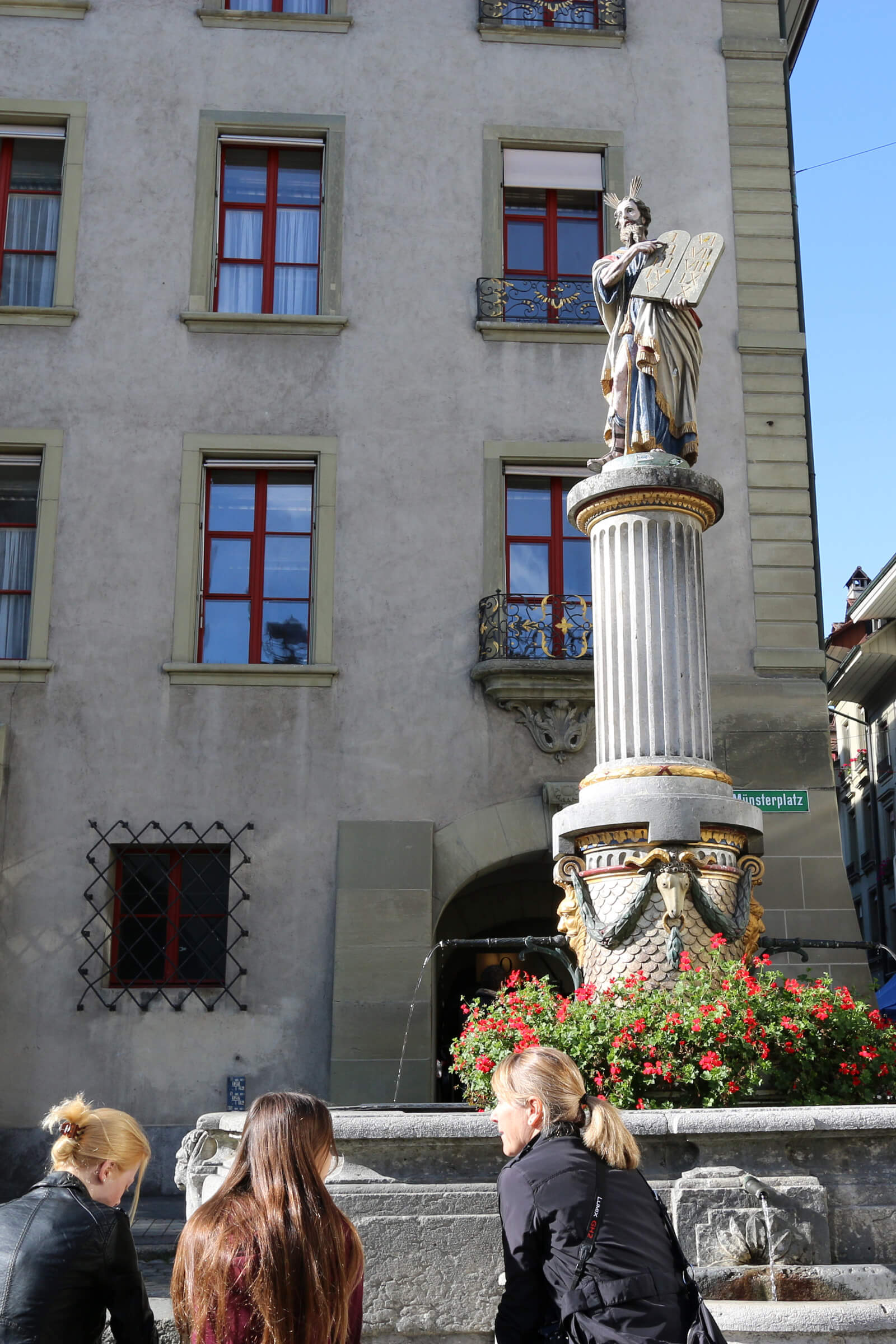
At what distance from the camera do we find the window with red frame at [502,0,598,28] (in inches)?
653

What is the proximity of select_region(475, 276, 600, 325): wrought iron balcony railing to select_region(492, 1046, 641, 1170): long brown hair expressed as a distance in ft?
41.3

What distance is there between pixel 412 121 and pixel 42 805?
28.1 feet

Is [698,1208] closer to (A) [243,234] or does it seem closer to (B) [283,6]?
(A) [243,234]

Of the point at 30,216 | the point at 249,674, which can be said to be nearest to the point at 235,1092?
the point at 249,674

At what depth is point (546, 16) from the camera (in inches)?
A: 654

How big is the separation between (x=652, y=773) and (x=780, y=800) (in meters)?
6.66

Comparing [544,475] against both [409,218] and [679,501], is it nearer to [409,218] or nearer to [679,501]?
[409,218]

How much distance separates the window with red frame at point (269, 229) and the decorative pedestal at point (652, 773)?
7.85 metres

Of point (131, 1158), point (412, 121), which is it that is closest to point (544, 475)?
point (412, 121)

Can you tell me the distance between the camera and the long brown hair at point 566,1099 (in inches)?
149

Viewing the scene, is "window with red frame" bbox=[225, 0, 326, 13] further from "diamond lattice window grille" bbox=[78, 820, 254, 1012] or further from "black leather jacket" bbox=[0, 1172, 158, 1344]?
"black leather jacket" bbox=[0, 1172, 158, 1344]

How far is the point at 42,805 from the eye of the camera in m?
14.1

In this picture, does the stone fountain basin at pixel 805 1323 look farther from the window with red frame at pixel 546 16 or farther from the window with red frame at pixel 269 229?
the window with red frame at pixel 546 16

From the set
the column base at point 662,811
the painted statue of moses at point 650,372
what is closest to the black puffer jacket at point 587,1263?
the column base at point 662,811
